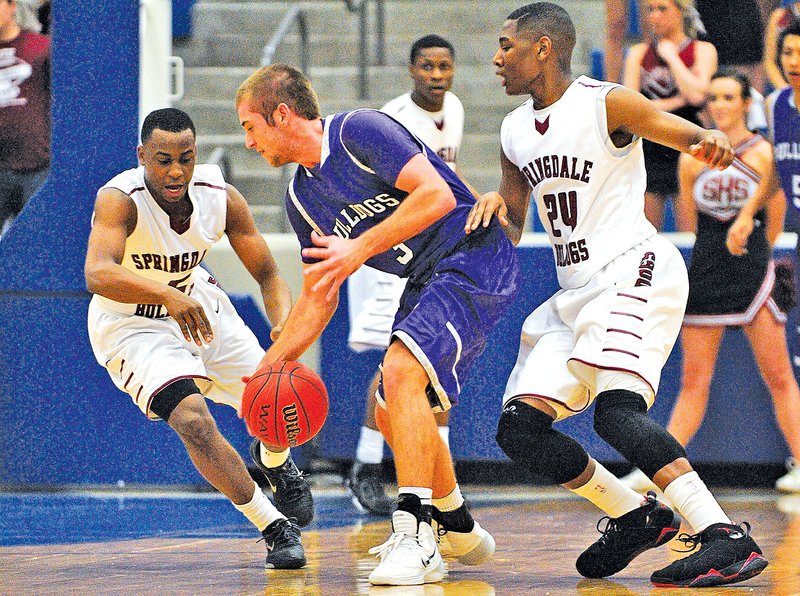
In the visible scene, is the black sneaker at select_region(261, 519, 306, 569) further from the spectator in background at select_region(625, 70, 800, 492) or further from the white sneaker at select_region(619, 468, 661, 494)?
the spectator in background at select_region(625, 70, 800, 492)

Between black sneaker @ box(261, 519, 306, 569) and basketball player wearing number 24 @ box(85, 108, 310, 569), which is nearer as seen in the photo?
black sneaker @ box(261, 519, 306, 569)

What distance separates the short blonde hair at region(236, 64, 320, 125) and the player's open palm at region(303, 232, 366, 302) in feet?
2.01

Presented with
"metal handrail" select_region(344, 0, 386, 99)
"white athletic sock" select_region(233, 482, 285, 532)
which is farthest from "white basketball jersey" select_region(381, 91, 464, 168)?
"metal handrail" select_region(344, 0, 386, 99)

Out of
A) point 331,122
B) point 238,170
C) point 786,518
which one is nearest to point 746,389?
point 786,518

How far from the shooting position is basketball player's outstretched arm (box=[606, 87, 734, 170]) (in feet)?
15.4

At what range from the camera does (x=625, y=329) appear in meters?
4.85

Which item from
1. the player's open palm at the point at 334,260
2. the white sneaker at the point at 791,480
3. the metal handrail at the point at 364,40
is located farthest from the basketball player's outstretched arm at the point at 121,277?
the metal handrail at the point at 364,40

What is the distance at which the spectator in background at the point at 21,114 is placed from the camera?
28.2 ft

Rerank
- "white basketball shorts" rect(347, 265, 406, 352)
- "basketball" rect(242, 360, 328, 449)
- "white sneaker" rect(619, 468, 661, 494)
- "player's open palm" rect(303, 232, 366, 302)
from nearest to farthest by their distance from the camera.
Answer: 1. "player's open palm" rect(303, 232, 366, 302)
2. "basketball" rect(242, 360, 328, 449)
3. "white basketball shorts" rect(347, 265, 406, 352)
4. "white sneaker" rect(619, 468, 661, 494)

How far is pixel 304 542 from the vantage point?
243 inches

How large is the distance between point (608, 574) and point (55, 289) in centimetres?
424

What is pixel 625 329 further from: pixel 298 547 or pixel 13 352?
pixel 13 352

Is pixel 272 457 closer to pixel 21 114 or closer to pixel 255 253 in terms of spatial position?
pixel 255 253

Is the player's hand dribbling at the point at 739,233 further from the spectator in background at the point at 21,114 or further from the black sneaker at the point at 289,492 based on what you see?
the spectator in background at the point at 21,114
